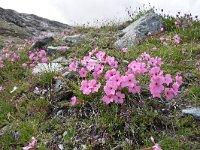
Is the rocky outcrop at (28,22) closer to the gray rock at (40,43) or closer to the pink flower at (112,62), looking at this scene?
the gray rock at (40,43)

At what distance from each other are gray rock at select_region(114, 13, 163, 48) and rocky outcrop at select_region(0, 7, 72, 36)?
496 inches

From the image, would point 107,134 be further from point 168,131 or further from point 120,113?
point 168,131

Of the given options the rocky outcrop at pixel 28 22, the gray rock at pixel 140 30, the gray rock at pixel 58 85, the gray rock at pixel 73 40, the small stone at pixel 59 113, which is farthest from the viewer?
the rocky outcrop at pixel 28 22

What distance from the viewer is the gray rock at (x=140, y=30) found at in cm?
1213

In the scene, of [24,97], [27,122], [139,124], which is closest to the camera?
[139,124]

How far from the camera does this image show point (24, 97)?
24.7ft

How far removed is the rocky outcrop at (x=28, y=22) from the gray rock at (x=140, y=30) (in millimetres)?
12594

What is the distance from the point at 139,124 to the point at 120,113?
1.00 ft

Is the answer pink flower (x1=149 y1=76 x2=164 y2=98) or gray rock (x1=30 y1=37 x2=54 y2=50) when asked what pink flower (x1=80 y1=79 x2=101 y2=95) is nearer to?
pink flower (x1=149 y1=76 x2=164 y2=98)

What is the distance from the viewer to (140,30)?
511 inches

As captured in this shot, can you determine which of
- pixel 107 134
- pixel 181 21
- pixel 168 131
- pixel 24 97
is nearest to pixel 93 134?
pixel 107 134

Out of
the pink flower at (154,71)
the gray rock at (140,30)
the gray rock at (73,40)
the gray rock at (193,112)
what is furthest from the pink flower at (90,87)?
the gray rock at (73,40)

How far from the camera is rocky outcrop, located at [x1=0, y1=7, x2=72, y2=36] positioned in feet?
Answer: 87.1

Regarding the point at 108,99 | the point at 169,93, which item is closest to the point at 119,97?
the point at 108,99
